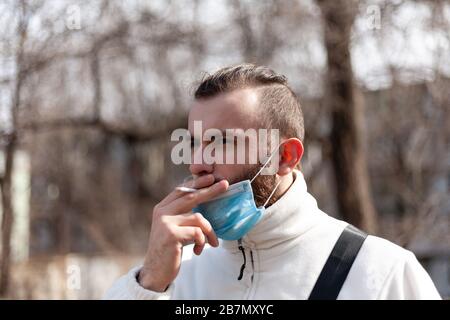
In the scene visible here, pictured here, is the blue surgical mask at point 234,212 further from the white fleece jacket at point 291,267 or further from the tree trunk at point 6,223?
the tree trunk at point 6,223

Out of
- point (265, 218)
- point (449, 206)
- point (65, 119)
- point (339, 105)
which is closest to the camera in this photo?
point (265, 218)

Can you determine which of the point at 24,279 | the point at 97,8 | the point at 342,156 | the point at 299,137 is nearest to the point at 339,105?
the point at 342,156

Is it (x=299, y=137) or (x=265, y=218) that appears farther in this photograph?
(x=299, y=137)

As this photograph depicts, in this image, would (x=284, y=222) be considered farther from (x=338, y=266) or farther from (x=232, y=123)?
(x=232, y=123)

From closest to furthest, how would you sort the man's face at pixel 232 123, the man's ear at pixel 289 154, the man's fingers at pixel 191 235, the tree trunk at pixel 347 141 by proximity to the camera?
the man's fingers at pixel 191 235
the man's face at pixel 232 123
the man's ear at pixel 289 154
the tree trunk at pixel 347 141

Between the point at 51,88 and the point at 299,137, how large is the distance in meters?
5.99

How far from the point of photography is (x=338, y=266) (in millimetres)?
2316

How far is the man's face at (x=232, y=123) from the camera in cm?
243

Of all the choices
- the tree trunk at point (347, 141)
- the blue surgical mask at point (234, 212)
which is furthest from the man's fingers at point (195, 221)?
the tree trunk at point (347, 141)

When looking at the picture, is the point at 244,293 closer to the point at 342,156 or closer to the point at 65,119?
the point at 342,156

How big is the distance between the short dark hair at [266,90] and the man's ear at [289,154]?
0.05 m

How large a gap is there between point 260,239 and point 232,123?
434mm

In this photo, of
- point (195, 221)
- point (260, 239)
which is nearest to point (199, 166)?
point (195, 221)
